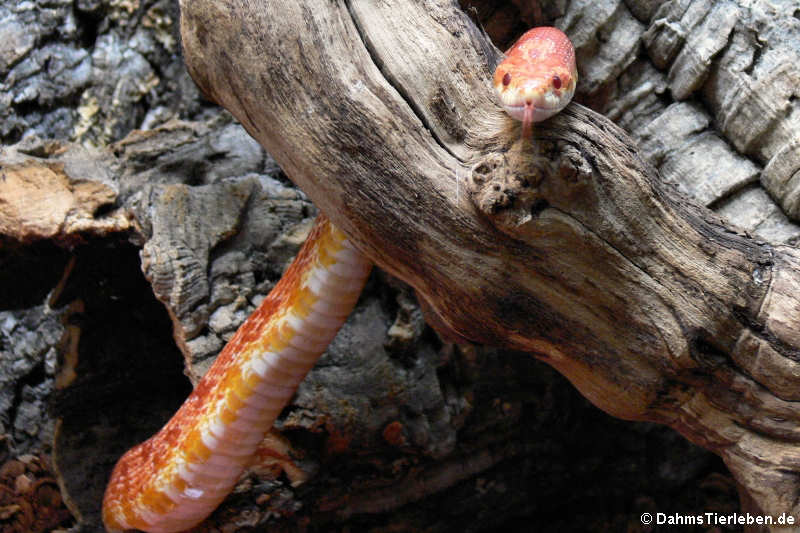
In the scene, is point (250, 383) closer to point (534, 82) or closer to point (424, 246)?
point (424, 246)

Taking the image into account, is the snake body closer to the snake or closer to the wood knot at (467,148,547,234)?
the snake

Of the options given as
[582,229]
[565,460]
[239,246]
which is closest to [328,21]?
[582,229]

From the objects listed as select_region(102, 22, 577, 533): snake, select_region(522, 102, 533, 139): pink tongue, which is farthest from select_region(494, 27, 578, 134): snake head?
select_region(102, 22, 577, 533): snake

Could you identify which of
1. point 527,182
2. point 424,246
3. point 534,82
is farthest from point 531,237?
point 534,82

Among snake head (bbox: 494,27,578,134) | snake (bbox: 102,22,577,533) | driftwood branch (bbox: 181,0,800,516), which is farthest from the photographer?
snake (bbox: 102,22,577,533)

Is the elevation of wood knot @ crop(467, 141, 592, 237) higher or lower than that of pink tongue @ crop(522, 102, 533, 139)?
lower

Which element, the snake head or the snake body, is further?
the snake body

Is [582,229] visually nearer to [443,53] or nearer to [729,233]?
[729,233]

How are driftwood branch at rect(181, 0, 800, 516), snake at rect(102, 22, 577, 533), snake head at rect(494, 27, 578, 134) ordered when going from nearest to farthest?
snake head at rect(494, 27, 578, 134), driftwood branch at rect(181, 0, 800, 516), snake at rect(102, 22, 577, 533)

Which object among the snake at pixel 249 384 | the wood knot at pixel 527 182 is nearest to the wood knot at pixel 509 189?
the wood knot at pixel 527 182
